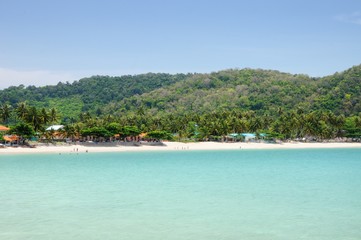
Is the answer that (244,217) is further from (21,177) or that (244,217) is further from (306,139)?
(306,139)

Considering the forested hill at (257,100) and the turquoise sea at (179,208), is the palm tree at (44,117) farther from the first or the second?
the forested hill at (257,100)

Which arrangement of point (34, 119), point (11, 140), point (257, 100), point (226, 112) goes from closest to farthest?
point (11, 140), point (34, 119), point (226, 112), point (257, 100)

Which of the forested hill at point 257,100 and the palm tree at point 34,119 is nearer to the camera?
the palm tree at point 34,119

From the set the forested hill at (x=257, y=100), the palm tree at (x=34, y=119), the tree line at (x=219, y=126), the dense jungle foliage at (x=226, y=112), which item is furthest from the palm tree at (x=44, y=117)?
the forested hill at (x=257, y=100)

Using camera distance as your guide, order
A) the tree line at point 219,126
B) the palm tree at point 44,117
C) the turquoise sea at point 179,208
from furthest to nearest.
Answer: the tree line at point 219,126, the palm tree at point 44,117, the turquoise sea at point 179,208

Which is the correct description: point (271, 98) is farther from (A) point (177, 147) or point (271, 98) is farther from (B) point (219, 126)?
(A) point (177, 147)

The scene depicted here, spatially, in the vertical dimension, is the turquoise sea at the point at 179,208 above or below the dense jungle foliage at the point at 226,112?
below

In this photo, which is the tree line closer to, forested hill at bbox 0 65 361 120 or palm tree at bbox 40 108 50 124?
palm tree at bbox 40 108 50 124

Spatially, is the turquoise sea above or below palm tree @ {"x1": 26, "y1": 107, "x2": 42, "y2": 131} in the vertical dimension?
below

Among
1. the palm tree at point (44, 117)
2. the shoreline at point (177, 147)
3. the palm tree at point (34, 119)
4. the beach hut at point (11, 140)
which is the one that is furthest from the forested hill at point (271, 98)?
the beach hut at point (11, 140)

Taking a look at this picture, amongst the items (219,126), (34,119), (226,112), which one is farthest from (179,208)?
(226,112)

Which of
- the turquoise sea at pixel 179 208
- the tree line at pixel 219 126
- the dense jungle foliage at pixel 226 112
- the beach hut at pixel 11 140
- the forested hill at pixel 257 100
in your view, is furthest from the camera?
the forested hill at pixel 257 100

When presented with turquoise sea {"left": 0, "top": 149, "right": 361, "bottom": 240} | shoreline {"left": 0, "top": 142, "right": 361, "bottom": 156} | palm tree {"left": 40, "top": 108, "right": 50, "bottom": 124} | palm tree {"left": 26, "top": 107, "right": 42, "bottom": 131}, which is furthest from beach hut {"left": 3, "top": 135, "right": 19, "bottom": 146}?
turquoise sea {"left": 0, "top": 149, "right": 361, "bottom": 240}

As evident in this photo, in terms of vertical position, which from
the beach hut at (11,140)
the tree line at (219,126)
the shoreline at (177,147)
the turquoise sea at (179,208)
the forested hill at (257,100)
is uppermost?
the forested hill at (257,100)
